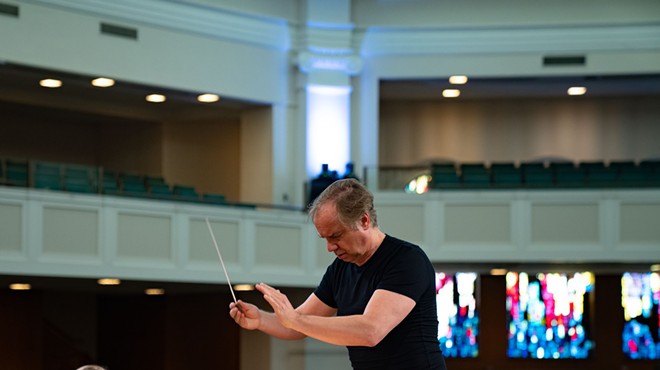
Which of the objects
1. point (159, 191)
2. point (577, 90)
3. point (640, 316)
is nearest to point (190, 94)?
point (159, 191)

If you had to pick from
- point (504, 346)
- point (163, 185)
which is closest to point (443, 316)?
point (504, 346)

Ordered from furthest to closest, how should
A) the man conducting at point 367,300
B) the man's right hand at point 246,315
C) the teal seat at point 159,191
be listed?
the teal seat at point 159,191
the man's right hand at point 246,315
the man conducting at point 367,300

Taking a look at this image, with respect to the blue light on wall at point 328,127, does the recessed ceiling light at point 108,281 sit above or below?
below

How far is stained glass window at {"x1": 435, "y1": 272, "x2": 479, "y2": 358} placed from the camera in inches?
861

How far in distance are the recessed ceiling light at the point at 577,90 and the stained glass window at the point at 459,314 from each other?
385cm

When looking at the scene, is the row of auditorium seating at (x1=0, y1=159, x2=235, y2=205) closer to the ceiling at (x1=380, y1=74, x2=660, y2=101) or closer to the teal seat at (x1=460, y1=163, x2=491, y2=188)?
the teal seat at (x1=460, y1=163, x2=491, y2=188)

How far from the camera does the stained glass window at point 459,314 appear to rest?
21.9 m

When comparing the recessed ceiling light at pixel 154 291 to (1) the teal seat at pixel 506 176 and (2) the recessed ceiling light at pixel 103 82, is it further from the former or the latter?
(1) the teal seat at pixel 506 176

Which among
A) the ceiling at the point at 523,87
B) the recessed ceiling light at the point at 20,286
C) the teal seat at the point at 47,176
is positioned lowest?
the recessed ceiling light at the point at 20,286

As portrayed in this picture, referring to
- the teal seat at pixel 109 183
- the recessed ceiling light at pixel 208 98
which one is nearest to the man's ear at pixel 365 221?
the teal seat at pixel 109 183

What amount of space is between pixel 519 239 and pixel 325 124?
3982mm

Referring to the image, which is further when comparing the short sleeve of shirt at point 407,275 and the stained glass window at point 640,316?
the stained glass window at point 640,316

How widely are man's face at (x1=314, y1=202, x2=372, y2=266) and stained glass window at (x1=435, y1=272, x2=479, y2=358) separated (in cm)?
1756

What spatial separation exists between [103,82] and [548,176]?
732cm
